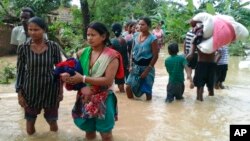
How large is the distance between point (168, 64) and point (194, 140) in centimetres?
253

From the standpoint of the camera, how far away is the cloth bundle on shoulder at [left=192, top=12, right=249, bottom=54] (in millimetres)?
6910

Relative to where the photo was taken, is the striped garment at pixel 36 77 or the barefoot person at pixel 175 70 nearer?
the striped garment at pixel 36 77

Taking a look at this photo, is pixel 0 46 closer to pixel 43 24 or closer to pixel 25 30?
pixel 25 30

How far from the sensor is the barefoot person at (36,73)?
4723 millimetres

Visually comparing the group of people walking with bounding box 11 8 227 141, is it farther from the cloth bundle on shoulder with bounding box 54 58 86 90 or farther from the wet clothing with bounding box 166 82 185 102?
the wet clothing with bounding box 166 82 185 102

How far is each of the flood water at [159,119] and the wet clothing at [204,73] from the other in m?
0.37

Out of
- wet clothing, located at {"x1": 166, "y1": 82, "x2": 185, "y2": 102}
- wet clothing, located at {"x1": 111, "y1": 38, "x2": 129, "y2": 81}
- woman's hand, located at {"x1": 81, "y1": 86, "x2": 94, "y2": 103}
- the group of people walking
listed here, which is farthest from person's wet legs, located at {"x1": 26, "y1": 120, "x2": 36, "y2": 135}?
wet clothing, located at {"x1": 111, "y1": 38, "x2": 129, "y2": 81}

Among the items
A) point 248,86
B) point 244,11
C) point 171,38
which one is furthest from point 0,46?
point 244,11

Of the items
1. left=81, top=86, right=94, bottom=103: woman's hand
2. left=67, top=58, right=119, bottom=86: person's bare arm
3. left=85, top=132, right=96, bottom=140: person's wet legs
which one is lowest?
left=85, top=132, right=96, bottom=140: person's wet legs

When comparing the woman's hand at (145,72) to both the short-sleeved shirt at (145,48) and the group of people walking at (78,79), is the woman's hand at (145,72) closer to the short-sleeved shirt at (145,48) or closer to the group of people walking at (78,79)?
the short-sleeved shirt at (145,48)

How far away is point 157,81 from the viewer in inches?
393

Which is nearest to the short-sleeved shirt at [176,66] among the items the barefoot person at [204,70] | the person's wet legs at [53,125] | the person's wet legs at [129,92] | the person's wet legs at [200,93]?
the barefoot person at [204,70]

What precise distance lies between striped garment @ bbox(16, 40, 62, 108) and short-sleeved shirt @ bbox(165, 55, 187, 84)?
2.97 metres

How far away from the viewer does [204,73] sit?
7320 millimetres
